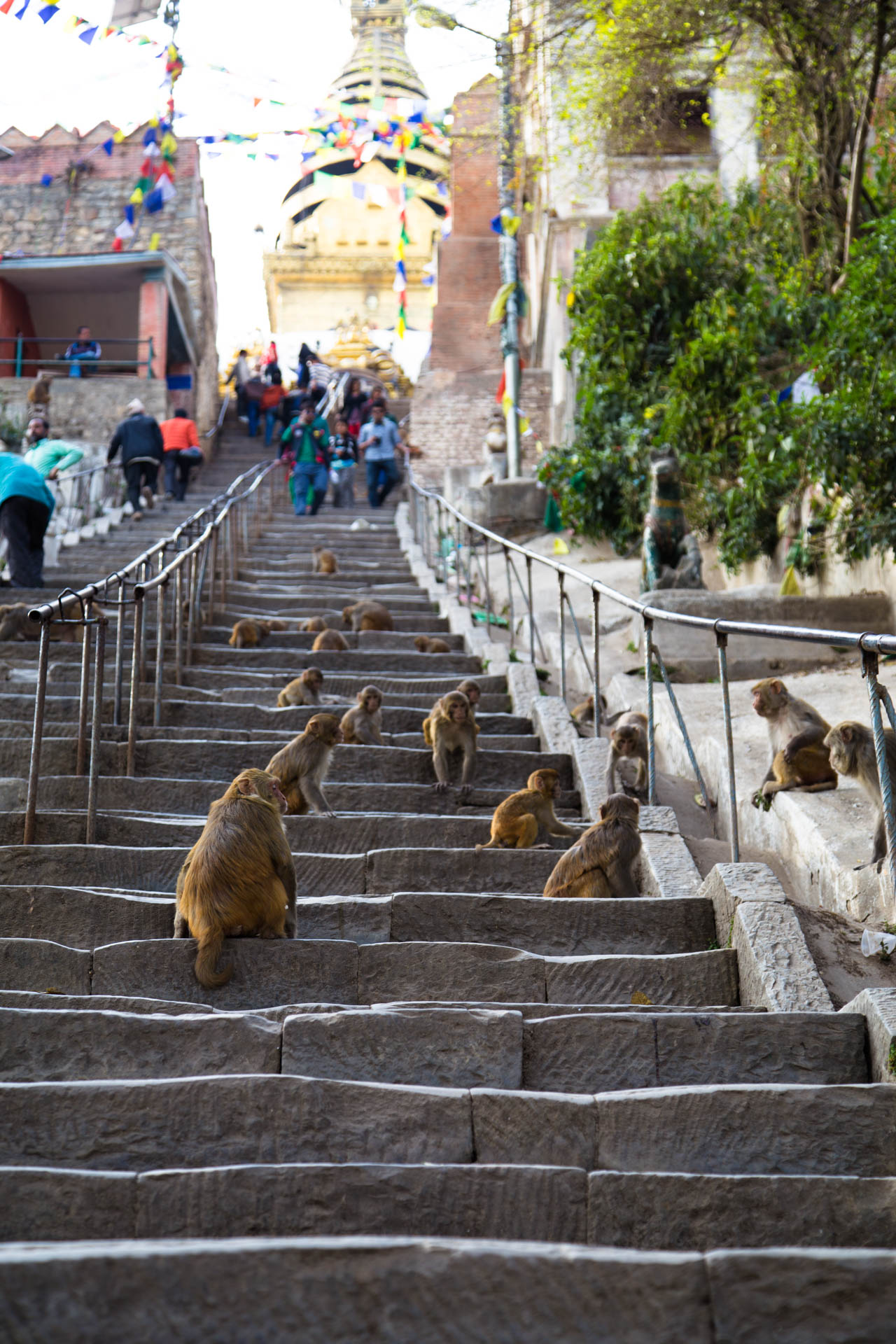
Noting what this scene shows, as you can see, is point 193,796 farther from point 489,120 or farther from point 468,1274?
point 489,120

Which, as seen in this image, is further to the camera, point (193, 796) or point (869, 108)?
point (869, 108)

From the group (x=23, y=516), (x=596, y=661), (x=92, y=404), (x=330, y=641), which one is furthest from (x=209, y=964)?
(x=92, y=404)

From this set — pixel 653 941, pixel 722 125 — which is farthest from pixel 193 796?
pixel 722 125

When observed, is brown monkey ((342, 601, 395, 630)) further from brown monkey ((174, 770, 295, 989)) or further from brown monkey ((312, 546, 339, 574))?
brown monkey ((174, 770, 295, 989))

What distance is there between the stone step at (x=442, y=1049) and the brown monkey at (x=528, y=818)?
211cm

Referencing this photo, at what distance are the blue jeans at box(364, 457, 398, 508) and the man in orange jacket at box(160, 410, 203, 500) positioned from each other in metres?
2.57

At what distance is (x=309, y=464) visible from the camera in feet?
57.6

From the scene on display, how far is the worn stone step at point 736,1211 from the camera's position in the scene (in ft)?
9.61

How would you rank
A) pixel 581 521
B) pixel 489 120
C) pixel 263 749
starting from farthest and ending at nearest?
pixel 489 120, pixel 581 521, pixel 263 749

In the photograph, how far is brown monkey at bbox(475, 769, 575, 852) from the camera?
5.97m

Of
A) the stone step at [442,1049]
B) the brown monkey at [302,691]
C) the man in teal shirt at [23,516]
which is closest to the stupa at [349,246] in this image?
the man in teal shirt at [23,516]

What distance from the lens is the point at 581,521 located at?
607 inches

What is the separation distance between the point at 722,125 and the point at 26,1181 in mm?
19902

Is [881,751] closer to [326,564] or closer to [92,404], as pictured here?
[326,564]
